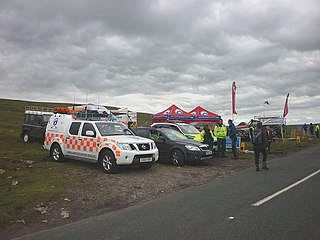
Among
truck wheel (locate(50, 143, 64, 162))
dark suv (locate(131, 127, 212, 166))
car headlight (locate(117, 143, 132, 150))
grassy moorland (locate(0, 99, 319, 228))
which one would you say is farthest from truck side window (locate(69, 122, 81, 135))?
dark suv (locate(131, 127, 212, 166))

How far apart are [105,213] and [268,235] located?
3.11 m

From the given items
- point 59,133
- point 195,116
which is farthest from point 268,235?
point 195,116

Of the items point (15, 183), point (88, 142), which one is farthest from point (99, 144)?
point (15, 183)

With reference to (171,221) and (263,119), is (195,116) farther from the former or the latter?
(171,221)

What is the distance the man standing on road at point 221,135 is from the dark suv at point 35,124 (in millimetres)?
10784

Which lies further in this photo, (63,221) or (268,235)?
(63,221)

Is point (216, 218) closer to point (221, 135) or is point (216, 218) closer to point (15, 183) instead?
point (15, 183)

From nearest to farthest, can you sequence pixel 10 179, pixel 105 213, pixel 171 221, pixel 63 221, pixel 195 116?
pixel 171 221, pixel 63 221, pixel 105 213, pixel 10 179, pixel 195 116

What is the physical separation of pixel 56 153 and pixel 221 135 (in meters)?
7.64

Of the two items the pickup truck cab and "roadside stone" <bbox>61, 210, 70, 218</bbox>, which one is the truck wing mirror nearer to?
the pickup truck cab

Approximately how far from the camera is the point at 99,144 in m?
9.37

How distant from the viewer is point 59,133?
10961 mm

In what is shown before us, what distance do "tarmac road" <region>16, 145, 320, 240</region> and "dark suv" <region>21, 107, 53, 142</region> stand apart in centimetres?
1319

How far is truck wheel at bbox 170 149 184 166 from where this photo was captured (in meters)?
11.1
